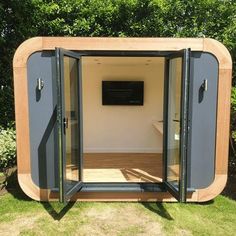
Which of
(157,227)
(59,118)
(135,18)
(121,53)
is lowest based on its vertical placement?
(157,227)

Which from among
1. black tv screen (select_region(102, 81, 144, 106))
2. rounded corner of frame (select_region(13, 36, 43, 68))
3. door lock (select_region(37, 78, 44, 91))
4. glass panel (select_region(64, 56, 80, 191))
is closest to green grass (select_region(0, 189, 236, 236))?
glass panel (select_region(64, 56, 80, 191))

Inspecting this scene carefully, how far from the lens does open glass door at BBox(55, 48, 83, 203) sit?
3404mm

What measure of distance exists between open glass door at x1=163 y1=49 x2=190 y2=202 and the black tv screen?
2.84 meters

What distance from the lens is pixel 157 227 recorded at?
3545mm

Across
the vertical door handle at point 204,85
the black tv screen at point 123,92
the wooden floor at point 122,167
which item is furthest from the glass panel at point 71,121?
the black tv screen at point 123,92

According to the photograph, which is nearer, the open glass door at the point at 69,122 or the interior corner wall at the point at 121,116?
the open glass door at the point at 69,122

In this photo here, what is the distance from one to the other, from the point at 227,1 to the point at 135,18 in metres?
2.40

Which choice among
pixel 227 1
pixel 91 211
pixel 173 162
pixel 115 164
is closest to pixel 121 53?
pixel 173 162

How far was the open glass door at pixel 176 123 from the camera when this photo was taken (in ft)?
11.5

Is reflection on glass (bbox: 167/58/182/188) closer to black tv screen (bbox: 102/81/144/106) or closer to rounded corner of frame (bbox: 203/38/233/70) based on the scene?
rounded corner of frame (bbox: 203/38/233/70)

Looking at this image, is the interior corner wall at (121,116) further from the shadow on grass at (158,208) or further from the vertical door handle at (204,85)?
the vertical door handle at (204,85)

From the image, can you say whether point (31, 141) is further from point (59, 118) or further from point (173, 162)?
point (173, 162)

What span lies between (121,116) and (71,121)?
11.0 feet

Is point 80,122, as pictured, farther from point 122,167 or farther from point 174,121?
point 122,167
